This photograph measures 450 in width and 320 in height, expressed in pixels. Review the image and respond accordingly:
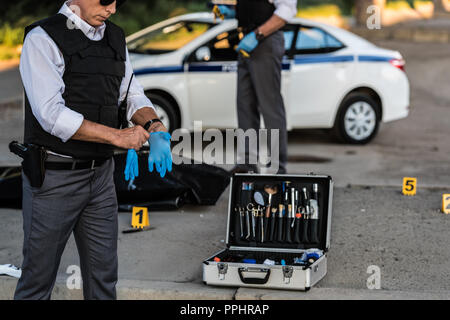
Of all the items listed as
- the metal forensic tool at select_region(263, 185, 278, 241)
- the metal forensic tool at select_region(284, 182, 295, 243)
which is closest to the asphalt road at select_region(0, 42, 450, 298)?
the metal forensic tool at select_region(284, 182, 295, 243)

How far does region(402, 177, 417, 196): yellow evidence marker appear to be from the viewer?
7117 mm

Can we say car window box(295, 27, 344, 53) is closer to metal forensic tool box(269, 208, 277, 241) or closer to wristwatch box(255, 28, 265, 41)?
wristwatch box(255, 28, 265, 41)

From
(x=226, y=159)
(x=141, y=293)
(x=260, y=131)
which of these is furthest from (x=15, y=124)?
(x=141, y=293)

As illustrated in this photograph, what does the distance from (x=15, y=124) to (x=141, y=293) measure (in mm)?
6318

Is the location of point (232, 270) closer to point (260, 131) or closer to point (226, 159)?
point (260, 131)

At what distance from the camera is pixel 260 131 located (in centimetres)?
734

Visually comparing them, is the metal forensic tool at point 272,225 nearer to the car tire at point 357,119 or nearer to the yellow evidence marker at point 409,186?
the yellow evidence marker at point 409,186

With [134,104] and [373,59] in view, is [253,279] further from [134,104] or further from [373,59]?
[373,59]

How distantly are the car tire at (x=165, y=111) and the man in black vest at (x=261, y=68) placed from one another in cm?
210

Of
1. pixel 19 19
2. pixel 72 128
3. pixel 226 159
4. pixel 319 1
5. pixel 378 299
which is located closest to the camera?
pixel 72 128

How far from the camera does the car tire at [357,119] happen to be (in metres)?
9.80

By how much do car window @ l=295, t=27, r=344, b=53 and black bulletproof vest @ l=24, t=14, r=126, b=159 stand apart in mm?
5768

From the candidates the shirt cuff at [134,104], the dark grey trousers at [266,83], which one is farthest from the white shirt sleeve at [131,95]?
the dark grey trousers at [266,83]

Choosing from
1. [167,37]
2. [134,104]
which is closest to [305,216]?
[134,104]
